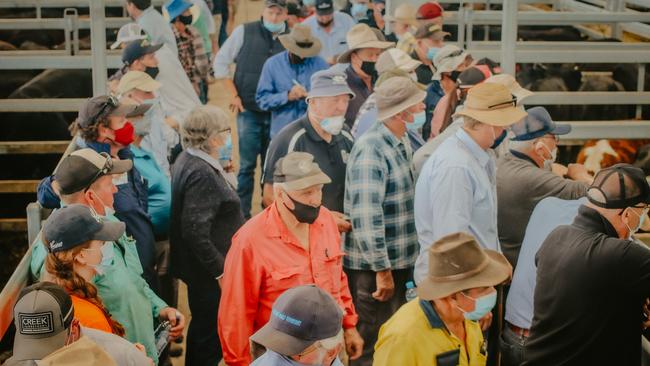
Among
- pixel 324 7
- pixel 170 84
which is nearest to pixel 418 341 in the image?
pixel 170 84

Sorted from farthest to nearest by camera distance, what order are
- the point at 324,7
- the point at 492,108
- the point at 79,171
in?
the point at 324,7 < the point at 492,108 < the point at 79,171

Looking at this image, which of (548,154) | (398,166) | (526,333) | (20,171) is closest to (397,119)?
(398,166)

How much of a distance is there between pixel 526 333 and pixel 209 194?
1.89m

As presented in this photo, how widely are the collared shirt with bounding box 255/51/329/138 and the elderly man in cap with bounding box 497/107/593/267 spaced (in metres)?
2.62

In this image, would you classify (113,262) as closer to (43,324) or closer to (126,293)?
Answer: (126,293)

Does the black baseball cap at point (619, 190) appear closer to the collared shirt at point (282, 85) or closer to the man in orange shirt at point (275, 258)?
the man in orange shirt at point (275, 258)

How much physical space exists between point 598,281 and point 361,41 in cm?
425

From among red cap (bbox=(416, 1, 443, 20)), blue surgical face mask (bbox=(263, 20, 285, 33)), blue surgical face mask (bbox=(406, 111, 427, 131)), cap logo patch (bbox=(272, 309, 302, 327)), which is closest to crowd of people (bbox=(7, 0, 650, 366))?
cap logo patch (bbox=(272, 309, 302, 327))

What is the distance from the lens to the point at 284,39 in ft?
26.7

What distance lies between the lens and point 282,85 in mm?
8250

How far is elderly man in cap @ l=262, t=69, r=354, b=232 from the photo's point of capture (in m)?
6.27

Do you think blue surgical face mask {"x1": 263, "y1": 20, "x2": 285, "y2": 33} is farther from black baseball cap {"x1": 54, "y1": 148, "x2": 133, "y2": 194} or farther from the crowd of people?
black baseball cap {"x1": 54, "y1": 148, "x2": 133, "y2": 194}

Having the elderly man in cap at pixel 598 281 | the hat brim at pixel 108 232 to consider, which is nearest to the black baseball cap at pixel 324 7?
the elderly man in cap at pixel 598 281

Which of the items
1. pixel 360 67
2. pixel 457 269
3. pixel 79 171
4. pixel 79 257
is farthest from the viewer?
pixel 360 67
